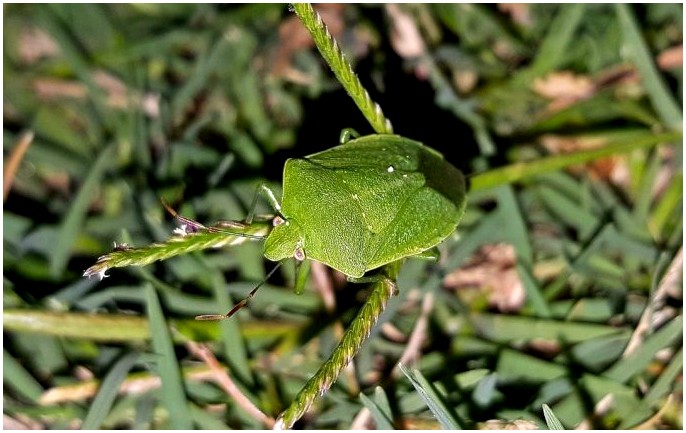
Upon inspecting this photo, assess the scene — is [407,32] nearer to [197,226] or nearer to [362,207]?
[362,207]

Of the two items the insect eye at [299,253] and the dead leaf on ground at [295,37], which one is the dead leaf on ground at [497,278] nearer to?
the insect eye at [299,253]

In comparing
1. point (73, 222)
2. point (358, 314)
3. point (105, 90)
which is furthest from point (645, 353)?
point (105, 90)

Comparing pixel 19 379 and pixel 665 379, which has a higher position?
pixel 19 379

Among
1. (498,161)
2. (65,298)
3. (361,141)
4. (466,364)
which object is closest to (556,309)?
(466,364)

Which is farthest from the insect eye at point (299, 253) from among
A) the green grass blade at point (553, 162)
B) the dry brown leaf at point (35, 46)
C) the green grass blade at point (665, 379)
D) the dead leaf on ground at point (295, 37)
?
the dry brown leaf at point (35, 46)

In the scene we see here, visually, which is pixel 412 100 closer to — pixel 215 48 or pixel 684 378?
pixel 215 48
